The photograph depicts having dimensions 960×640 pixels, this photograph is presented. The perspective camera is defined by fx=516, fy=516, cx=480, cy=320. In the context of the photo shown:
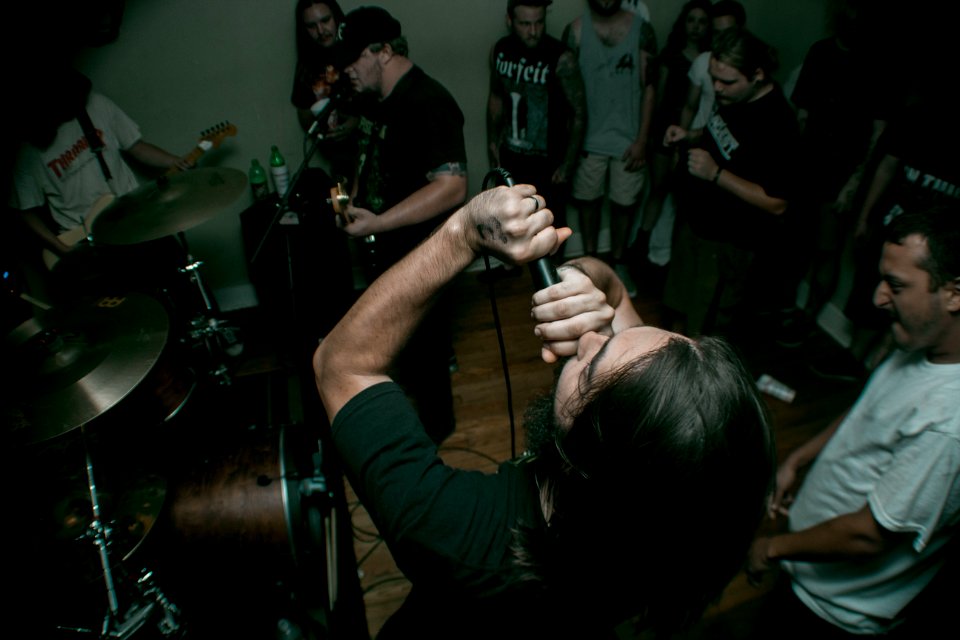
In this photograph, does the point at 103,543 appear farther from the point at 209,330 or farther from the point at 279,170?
the point at 279,170

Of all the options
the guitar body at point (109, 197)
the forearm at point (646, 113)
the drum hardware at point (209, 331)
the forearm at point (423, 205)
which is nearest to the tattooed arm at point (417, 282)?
the forearm at point (423, 205)

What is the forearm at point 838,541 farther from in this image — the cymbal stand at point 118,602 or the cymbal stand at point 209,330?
the cymbal stand at point 209,330

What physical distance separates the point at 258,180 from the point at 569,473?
10.6 ft

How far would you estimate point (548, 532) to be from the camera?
794mm

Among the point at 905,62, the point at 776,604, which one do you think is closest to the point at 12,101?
the point at 776,604

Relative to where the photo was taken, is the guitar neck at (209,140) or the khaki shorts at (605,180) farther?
the khaki shorts at (605,180)

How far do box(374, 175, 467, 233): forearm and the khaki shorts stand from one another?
1873mm

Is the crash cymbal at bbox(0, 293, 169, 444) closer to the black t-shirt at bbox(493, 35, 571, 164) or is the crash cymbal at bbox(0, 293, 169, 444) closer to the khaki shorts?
the black t-shirt at bbox(493, 35, 571, 164)

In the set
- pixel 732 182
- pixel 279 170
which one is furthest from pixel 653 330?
pixel 279 170

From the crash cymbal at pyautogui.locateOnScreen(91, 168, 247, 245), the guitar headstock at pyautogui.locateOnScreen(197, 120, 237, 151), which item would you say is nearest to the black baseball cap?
the crash cymbal at pyautogui.locateOnScreen(91, 168, 247, 245)

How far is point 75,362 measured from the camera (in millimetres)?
1602

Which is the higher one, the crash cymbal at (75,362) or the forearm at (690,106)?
the forearm at (690,106)

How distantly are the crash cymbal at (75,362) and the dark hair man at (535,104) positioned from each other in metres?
2.51

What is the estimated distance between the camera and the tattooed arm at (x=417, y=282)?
0.87 m
